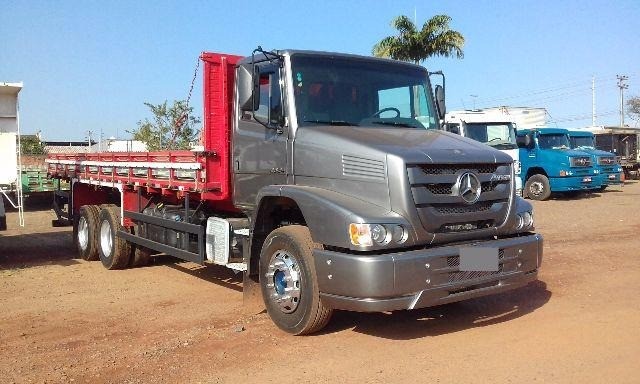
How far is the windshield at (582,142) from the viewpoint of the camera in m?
21.6

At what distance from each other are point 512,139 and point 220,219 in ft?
45.8

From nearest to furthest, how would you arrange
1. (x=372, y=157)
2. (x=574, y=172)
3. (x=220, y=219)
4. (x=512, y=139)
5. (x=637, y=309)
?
1. (x=372, y=157)
2. (x=637, y=309)
3. (x=220, y=219)
4. (x=512, y=139)
5. (x=574, y=172)

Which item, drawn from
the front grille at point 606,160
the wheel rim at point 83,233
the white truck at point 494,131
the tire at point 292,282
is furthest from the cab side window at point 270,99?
the front grille at point 606,160

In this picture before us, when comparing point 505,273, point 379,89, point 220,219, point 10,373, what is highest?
point 379,89

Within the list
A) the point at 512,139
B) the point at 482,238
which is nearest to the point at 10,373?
the point at 482,238

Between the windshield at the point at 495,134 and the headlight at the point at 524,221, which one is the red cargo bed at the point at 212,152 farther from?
the windshield at the point at 495,134

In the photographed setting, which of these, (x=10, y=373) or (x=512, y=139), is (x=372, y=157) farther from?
(x=512, y=139)

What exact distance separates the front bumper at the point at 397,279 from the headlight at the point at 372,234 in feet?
0.36

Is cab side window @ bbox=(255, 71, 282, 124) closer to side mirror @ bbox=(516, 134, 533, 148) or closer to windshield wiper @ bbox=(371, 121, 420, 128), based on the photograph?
windshield wiper @ bbox=(371, 121, 420, 128)

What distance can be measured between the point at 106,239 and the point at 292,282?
511 cm

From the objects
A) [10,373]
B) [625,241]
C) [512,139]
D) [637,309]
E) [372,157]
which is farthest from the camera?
[512,139]

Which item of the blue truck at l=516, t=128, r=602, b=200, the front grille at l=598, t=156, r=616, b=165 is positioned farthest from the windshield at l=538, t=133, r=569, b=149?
the front grille at l=598, t=156, r=616, b=165

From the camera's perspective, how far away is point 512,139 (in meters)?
18.7

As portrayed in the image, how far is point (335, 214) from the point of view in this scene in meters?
4.92
